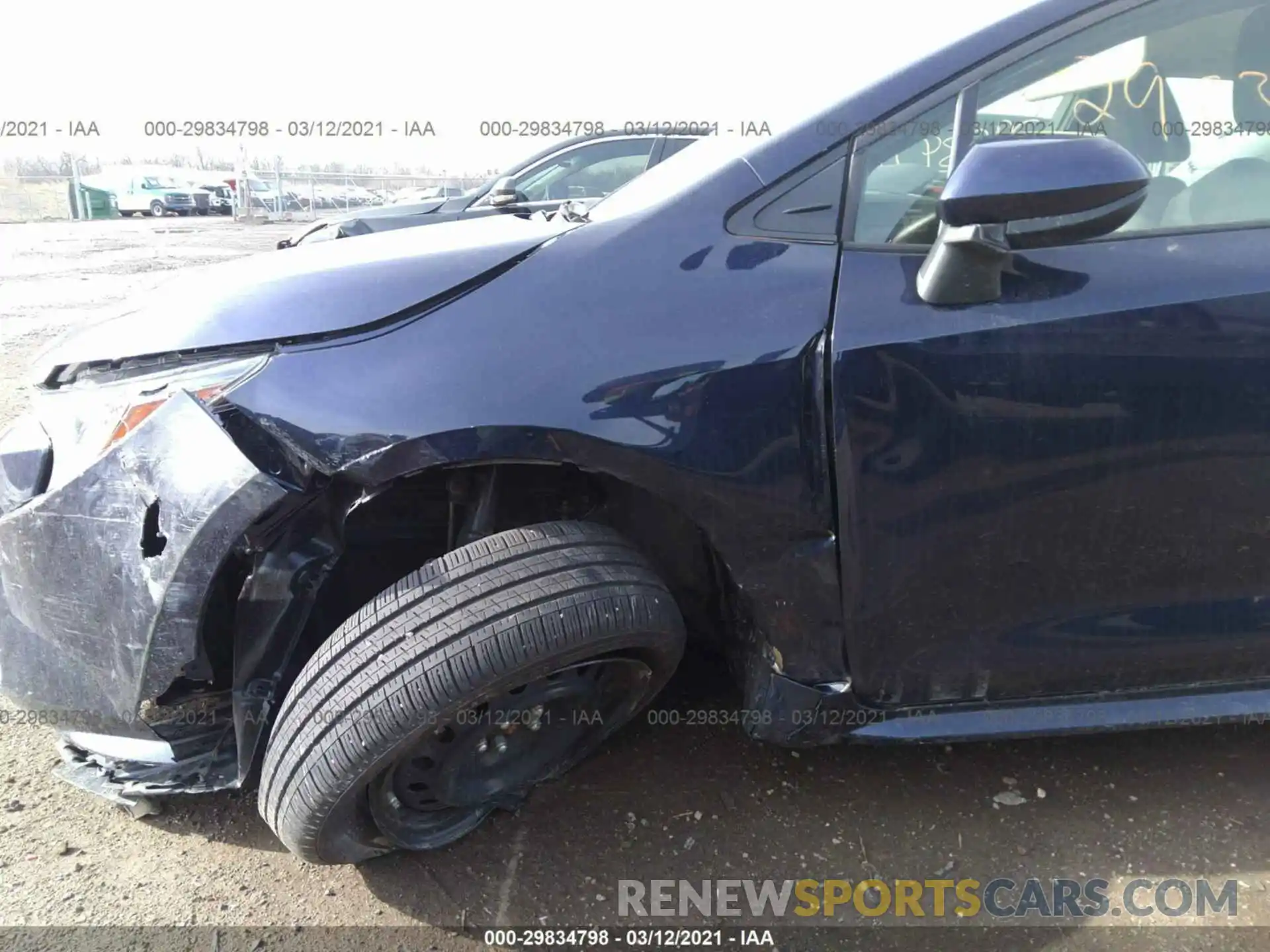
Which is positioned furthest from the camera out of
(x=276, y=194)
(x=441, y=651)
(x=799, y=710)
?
(x=276, y=194)

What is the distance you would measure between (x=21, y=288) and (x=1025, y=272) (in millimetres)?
10907

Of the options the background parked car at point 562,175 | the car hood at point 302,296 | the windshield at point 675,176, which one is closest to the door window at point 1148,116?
the windshield at point 675,176

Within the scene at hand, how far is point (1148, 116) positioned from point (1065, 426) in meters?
0.85

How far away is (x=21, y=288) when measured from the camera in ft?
30.4

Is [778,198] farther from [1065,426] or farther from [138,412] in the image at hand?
[138,412]

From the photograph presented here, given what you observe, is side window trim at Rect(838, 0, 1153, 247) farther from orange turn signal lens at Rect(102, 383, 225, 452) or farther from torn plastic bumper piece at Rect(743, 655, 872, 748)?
orange turn signal lens at Rect(102, 383, 225, 452)

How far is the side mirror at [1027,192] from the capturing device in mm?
1363

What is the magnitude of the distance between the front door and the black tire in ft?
1.57

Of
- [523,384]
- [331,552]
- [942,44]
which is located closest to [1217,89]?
[942,44]

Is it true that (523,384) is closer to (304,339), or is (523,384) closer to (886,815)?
(304,339)

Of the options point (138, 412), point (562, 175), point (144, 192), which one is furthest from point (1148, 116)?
point (144, 192)

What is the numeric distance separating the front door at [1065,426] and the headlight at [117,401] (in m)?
1.12

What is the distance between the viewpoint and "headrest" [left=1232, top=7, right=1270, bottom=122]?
183 cm

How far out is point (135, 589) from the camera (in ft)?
5.11
